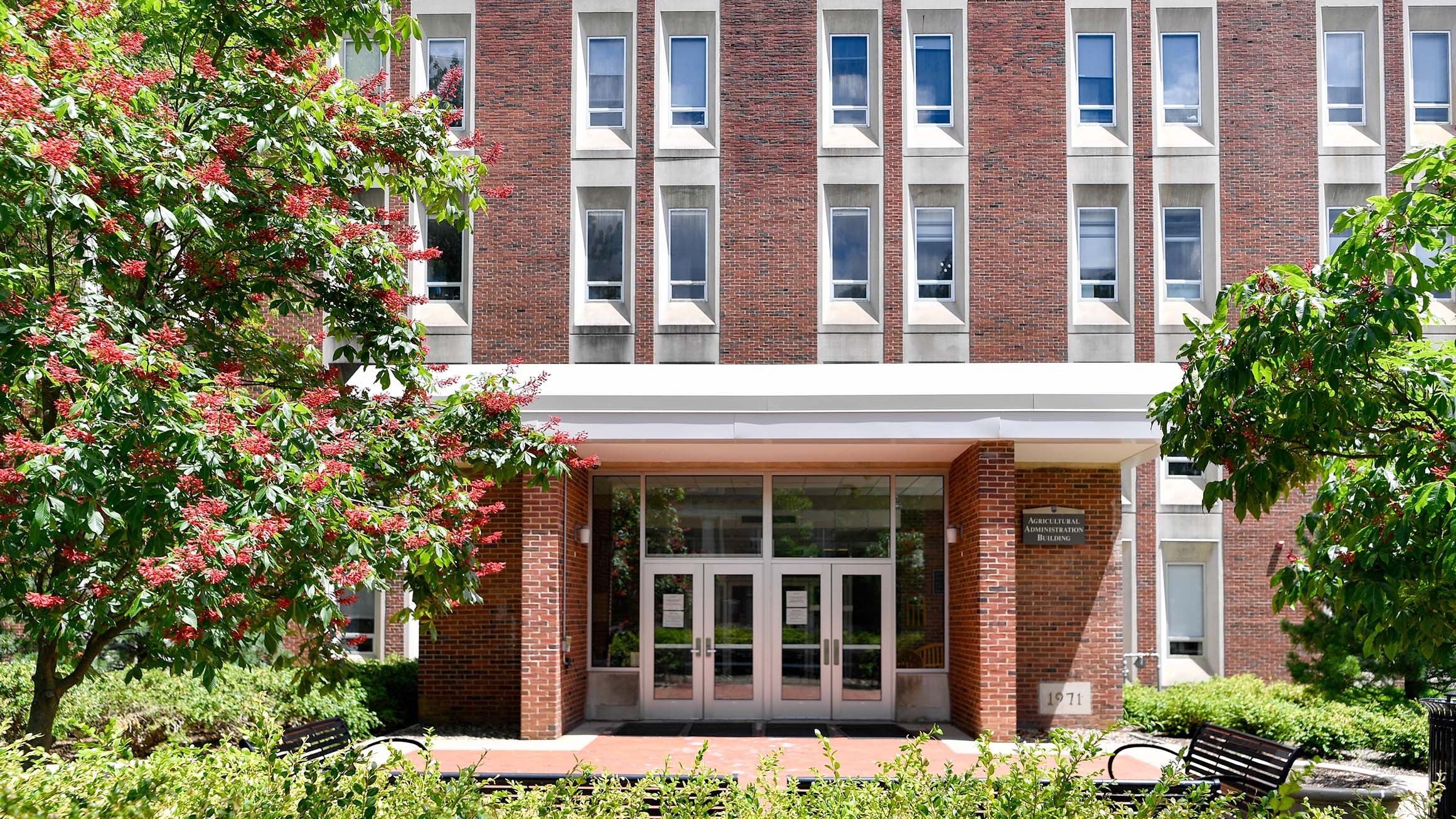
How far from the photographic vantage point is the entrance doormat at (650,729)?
17062mm

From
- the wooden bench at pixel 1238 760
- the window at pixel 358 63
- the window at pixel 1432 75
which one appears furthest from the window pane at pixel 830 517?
the window at pixel 1432 75

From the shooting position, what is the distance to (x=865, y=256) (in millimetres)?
19859

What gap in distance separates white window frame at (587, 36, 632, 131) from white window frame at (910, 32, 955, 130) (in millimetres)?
4584

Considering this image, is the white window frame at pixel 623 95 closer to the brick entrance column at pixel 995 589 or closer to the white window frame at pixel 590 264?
the white window frame at pixel 590 264

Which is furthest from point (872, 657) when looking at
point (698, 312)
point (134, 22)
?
point (134, 22)

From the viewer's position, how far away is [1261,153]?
2050 cm

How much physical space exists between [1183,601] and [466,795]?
1982cm

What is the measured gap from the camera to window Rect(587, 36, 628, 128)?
20344mm

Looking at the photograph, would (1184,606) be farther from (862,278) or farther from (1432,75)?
(1432,75)

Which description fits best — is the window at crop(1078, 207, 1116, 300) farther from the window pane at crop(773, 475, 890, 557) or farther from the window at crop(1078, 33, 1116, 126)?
the window pane at crop(773, 475, 890, 557)

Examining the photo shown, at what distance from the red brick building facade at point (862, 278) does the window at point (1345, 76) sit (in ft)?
0.17

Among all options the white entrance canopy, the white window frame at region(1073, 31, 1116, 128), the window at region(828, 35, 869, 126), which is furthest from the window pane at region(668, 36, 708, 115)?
the white window frame at region(1073, 31, 1116, 128)

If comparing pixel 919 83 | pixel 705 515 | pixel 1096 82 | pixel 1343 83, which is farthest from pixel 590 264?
pixel 1343 83

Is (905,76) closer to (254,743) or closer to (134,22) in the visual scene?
(134,22)
